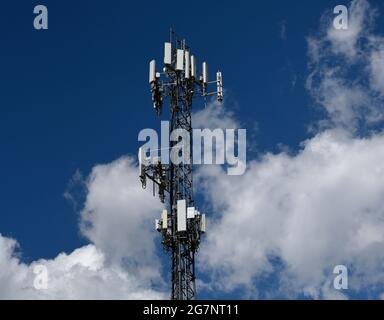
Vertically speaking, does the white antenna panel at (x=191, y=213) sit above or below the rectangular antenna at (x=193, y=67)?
below

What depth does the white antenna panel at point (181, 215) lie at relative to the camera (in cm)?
6562

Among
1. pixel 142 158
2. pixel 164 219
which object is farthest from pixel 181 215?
pixel 142 158

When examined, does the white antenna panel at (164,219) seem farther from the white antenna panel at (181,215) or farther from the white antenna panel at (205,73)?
the white antenna panel at (205,73)

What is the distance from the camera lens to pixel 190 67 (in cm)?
7100

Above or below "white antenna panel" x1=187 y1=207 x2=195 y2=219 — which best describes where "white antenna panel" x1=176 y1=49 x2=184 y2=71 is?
above

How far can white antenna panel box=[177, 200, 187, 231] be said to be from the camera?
6562cm

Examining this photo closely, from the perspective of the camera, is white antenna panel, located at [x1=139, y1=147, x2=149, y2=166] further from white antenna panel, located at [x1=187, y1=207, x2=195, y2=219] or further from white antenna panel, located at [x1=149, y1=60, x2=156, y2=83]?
white antenna panel, located at [x1=149, y1=60, x2=156, y2=83]

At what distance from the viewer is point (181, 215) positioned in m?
65.9

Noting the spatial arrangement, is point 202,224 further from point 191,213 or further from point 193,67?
point 193,67

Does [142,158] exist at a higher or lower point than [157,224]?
higher
